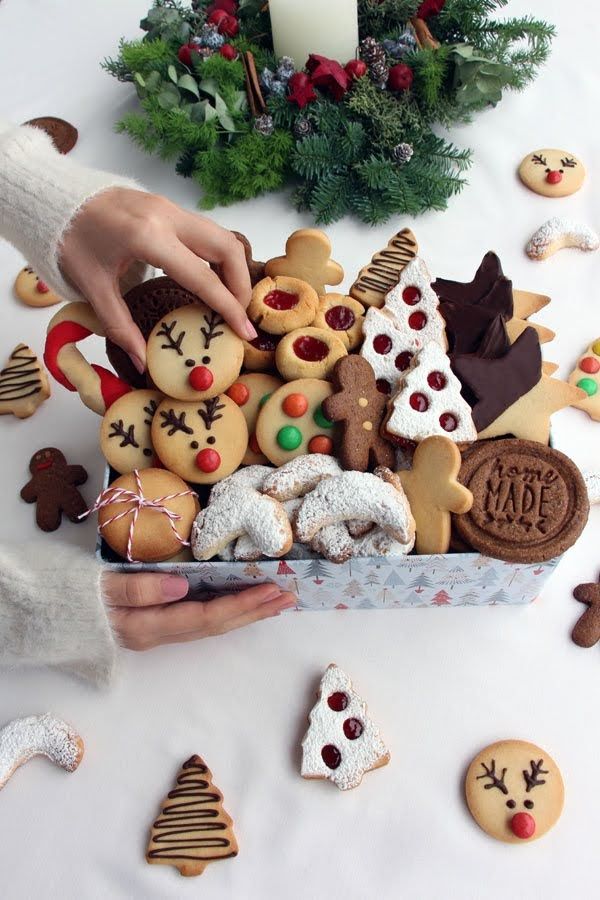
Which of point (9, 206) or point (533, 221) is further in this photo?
point (533, 221)

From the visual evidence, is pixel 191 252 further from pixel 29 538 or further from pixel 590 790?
pixel 590 790

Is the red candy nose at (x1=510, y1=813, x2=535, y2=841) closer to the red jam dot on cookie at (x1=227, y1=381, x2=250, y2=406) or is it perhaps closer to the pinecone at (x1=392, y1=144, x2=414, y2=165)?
the red jam dot on cookie at (x1=227, y1=381, x2=250, y2=406)

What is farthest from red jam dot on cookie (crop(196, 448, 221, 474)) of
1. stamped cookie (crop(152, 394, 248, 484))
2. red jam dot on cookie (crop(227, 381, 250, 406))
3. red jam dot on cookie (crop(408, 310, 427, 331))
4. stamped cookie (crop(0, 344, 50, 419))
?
stamped cookie (crop(0, 344, 50, 419))

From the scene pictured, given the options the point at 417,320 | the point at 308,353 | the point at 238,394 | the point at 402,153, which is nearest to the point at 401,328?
the point at 417,320

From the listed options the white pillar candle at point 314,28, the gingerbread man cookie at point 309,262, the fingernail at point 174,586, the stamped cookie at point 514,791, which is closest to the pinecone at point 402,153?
the white pillar candle at point 314,28

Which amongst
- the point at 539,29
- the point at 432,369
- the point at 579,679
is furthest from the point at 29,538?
the point at 539,29

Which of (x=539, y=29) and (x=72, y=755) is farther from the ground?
(x=539, y=29)
